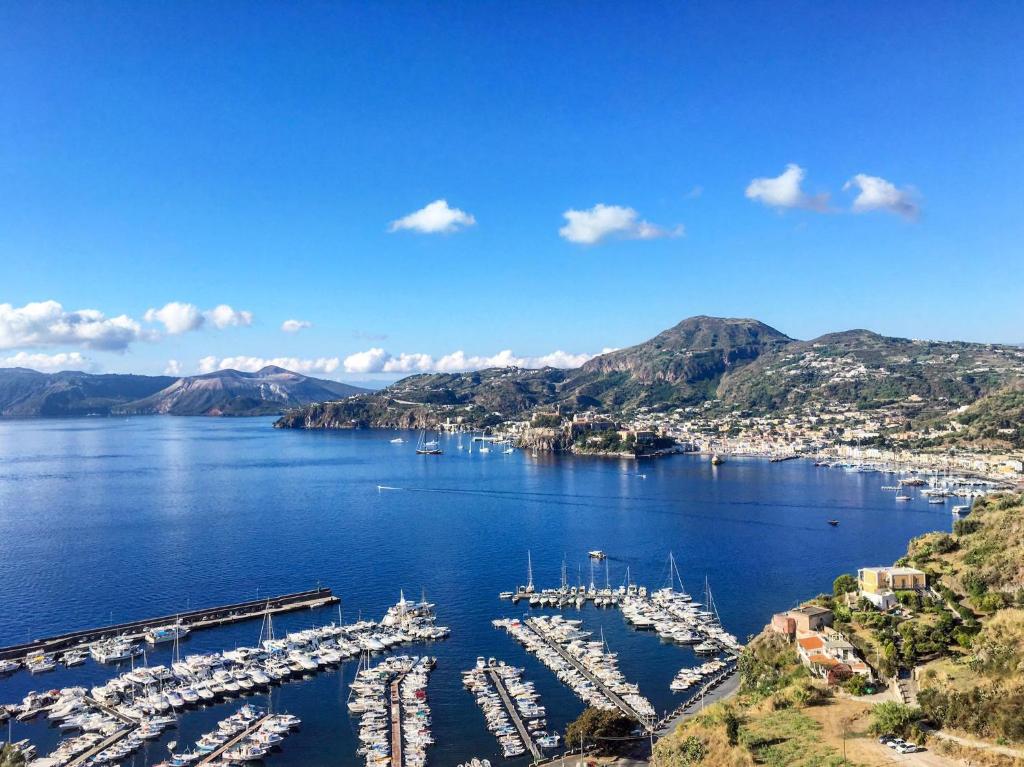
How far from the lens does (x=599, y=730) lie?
2266 centimetres

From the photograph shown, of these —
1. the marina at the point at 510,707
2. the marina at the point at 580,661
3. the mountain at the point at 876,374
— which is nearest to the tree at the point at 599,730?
the marina at the point at 510,707

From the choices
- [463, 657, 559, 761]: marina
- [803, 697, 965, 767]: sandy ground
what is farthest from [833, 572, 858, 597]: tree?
[463, 657, 559, 761]: marina

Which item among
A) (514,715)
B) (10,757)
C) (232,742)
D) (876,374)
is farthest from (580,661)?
(876,374)

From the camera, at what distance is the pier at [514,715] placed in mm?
22766

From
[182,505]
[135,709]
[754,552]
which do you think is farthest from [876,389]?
[135,709]

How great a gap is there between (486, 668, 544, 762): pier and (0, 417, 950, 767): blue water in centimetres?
108

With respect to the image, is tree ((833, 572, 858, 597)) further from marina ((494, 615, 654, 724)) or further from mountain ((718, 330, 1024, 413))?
mountain ((718, 330, 1024, 413))

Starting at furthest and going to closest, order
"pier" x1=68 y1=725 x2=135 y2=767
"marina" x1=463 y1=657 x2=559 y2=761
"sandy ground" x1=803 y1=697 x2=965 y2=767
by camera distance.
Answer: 1. "marina" x1=463 y1=657 x2=559 y2=761
2. "pier" x1=68 y1=725 x2=135 y2=767
3. "sandy ground" x1=803 y1=697 x2=965 y2=767

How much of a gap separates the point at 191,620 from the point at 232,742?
13436 millimetres

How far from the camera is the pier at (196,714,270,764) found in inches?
890

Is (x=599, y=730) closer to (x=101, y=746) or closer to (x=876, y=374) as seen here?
(x=101, y=746)

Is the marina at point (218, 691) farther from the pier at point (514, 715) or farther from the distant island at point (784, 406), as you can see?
the distant island at point (784, 406)

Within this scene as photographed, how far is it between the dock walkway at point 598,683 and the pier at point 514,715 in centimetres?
331

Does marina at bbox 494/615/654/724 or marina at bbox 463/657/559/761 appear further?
marina at bbox 494/615/654/724
